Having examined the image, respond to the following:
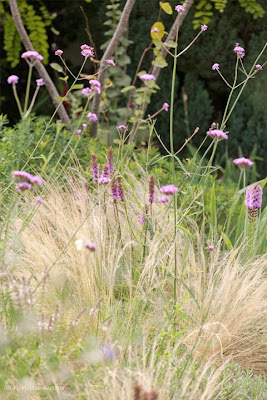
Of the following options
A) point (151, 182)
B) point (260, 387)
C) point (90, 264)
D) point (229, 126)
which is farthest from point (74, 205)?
point (229, 126)

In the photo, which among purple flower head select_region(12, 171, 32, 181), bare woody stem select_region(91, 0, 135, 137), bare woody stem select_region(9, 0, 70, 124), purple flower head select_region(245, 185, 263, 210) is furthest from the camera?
bare woody stem select_region(9, 0, 70, 124)

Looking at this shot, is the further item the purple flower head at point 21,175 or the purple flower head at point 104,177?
the purple flower head at point 104,177

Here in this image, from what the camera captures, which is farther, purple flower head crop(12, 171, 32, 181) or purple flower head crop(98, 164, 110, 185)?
purple flower head crop(98, 164, 110, 185)

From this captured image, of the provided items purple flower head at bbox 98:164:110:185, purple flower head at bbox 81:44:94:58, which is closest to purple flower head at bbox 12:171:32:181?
purple flower head at bbox 98:164:110:185

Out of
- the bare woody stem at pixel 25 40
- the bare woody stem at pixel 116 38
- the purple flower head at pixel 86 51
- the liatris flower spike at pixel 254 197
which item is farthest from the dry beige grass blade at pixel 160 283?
the bare woody stem at pixel 25 40

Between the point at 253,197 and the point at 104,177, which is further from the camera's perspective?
the point at 253,197

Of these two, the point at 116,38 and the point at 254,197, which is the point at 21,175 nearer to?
the point at 254,197

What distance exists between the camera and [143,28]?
6.40 meters

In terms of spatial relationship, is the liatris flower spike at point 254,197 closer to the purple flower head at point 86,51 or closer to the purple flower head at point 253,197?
the purple flower head at point 253,197

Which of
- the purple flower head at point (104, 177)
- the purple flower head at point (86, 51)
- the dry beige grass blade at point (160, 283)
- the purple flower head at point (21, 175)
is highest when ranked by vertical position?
the purple flower head at point (86, 51)

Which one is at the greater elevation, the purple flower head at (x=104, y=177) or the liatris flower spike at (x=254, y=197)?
the purple flower head at (x=104, y=177)

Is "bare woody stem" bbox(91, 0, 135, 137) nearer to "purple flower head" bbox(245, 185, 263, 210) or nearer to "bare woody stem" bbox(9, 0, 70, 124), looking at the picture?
"bare woody stem" bbox(9, 0, 70, 124)

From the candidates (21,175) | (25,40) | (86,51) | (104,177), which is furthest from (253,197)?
(25,40)

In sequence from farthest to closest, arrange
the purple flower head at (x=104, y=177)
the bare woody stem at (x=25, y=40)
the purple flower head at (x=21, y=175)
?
the bare woody stem at (x=25, y=40)
the purple flower head at (x=104, y=177)
the purple flower head at (x=21, y=175)
